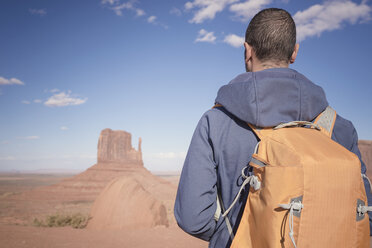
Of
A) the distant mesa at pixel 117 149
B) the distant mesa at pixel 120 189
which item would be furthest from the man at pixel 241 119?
the distant mesa at pixel 117 149

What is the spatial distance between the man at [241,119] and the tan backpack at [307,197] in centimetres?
18

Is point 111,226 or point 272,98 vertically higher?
point 272,98

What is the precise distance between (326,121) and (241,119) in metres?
0.48

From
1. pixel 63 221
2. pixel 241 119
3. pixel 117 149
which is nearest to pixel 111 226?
pixel 63 221

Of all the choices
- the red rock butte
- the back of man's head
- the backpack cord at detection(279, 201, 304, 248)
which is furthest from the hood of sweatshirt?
the red rock butte

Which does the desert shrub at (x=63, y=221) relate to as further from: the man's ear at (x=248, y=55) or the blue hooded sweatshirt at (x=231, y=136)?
the man's ear at (x=248, y=55)

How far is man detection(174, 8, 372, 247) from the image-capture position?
1.08m

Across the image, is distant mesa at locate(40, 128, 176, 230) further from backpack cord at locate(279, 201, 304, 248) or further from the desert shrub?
backpack cord at locate(279, 201, 304, 248)

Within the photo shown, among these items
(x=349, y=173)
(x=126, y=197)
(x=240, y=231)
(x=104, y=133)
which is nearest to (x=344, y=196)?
(x=349, y=173)

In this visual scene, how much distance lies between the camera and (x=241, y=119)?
43.4 inches

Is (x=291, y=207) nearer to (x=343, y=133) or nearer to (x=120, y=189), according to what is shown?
(x=343, y=133)

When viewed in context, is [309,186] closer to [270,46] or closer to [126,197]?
[270,46]

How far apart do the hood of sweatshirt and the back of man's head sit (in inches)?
4.3

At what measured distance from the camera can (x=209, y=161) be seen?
118 cm
